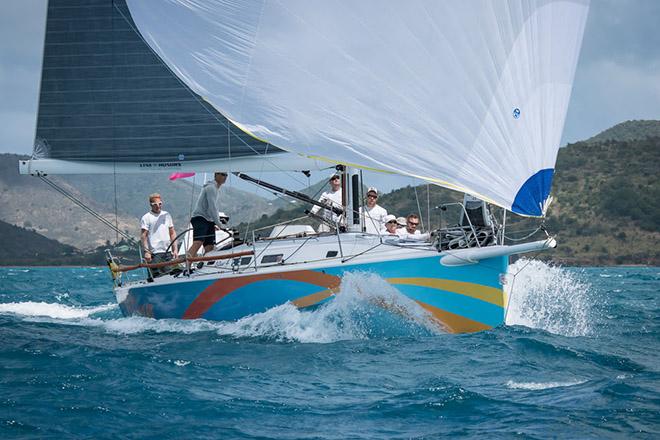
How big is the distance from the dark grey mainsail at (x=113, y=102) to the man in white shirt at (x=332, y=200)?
4.02 feet

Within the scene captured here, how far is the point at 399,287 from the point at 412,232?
191cm

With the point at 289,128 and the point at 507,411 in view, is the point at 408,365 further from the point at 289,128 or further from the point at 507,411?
the point at 289,128

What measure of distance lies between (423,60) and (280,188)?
379 centimetres

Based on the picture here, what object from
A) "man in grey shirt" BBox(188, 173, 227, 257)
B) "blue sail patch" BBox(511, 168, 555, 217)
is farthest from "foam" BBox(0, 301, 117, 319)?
"blue sail patch" BBox(511, 168, 555, 217)

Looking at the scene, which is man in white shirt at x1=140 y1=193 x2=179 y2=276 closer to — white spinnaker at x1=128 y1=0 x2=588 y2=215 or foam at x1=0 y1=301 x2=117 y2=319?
foam at x1=0 y1=301 x2=117 y2=319

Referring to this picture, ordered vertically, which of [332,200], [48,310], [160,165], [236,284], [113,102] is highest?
[113,102]

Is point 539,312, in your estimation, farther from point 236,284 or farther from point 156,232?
point 156,232

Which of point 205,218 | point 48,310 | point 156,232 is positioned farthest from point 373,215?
point 48,310

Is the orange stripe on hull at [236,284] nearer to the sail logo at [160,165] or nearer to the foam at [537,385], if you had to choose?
the sail logo at [160,165]

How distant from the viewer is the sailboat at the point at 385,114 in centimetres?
861

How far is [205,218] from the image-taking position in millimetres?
11492

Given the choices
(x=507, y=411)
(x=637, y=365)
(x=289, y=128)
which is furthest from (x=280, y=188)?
(x=507, y=411)

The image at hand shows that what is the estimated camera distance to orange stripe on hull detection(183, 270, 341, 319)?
31.3 feet

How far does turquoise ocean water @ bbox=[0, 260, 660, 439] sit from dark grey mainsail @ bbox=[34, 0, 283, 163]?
8.45 feet
